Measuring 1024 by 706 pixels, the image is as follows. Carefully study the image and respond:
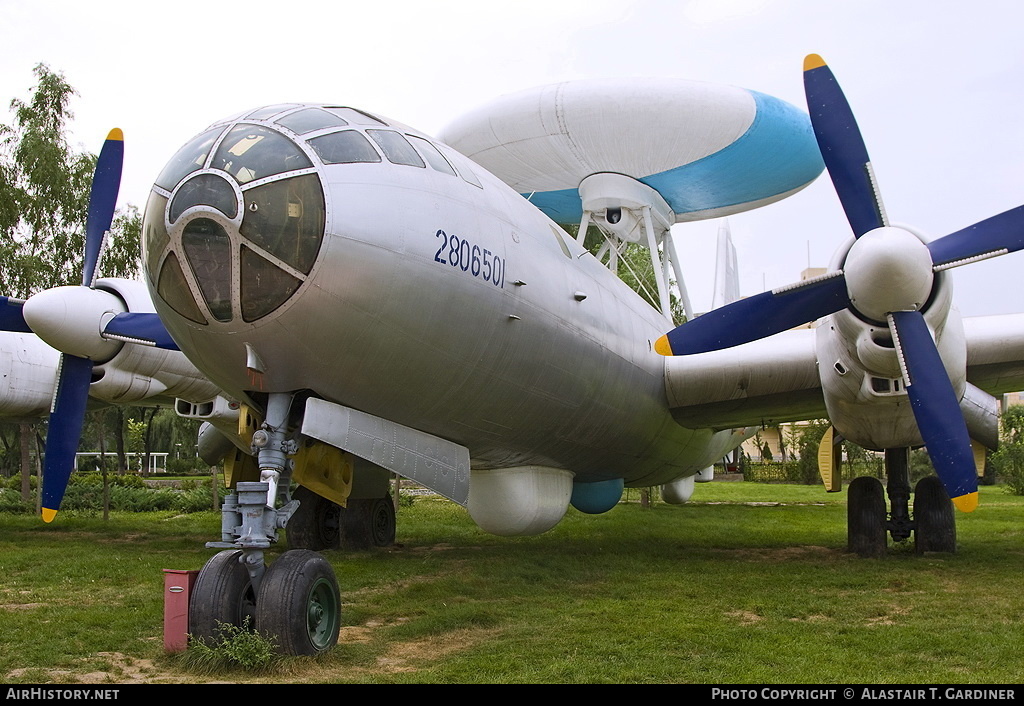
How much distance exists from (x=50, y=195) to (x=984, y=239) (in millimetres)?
23377

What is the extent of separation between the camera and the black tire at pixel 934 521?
1266 centimetres

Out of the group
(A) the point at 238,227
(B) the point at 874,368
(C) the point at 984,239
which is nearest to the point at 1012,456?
(B) the point at 874,368

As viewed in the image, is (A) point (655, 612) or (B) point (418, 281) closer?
(B) point (418, 281)

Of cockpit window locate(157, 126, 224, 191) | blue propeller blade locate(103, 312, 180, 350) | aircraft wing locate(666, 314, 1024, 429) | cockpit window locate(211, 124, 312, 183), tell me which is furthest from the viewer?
aircraft wing locate(666, 314, 1024, 429)

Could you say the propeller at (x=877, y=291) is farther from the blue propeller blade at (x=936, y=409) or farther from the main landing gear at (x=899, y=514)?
the main landing gear at (x=899, y=514)

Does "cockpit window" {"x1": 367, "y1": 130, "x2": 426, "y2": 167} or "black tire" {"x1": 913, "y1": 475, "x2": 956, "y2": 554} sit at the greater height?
"cockpit window" {"x1": 367, "y1": 130, "x2": 426, "y2": 167}

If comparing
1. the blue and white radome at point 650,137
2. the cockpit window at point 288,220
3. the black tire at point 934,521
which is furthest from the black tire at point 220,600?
the blue and white radome at point 650,137

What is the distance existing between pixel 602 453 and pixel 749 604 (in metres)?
2.84

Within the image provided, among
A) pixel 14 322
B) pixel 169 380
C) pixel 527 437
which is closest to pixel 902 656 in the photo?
pixel 527 437

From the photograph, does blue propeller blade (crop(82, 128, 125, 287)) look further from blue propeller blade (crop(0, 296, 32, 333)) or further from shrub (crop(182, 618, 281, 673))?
shrub (crop(182, 618, 281, 673))

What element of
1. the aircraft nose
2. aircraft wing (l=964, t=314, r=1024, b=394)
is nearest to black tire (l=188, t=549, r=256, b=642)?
the aircraft nose

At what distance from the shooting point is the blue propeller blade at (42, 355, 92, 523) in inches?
413

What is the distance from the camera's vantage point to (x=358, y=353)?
270 inches

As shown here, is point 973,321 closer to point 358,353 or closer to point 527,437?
point 527,437
